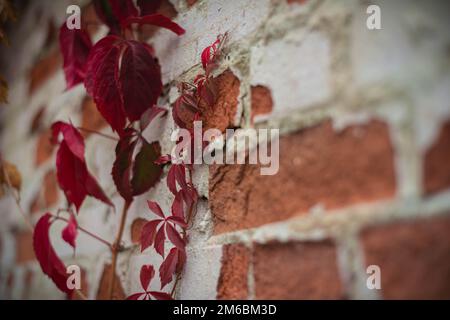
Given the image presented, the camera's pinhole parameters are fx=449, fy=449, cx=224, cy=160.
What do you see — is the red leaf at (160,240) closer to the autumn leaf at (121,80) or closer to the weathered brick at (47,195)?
the autumn leaf at (121,80)

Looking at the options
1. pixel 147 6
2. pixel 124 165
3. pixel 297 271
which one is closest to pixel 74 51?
pixel 147 6

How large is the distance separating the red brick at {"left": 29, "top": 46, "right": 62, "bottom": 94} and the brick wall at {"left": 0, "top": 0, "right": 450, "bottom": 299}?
1.84 ft

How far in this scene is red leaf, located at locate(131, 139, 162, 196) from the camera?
75 centimetres

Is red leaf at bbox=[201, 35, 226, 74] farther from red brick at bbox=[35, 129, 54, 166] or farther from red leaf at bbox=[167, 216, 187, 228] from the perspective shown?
red brick at bbox=[35, 129, 54, 166]

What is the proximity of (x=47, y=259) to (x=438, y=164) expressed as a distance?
713 mm

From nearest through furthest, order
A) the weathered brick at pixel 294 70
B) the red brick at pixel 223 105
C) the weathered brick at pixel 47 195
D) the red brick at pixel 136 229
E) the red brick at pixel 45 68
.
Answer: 1. the weathered brick at pixel 294 70
2. the red brick at pixel 223 105
3. the red brick at pixel 136 229
4. the weathered brick at pixel 47 195
5. the red brick at pixel 45 68

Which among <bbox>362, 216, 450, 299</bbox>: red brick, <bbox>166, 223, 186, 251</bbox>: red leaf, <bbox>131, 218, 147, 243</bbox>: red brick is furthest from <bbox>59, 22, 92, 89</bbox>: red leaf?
<bbox>362, 216, 450, 299</bbox>: red brick

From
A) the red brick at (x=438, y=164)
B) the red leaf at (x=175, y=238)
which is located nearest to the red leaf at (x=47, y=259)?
the red leaf at (x=175, y=238)

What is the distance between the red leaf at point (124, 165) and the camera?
0.75m

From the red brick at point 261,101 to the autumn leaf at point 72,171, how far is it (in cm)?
36

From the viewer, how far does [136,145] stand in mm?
784

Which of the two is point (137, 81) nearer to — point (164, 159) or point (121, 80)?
point (121, 80)

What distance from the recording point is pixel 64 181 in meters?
Answer: 0.84
